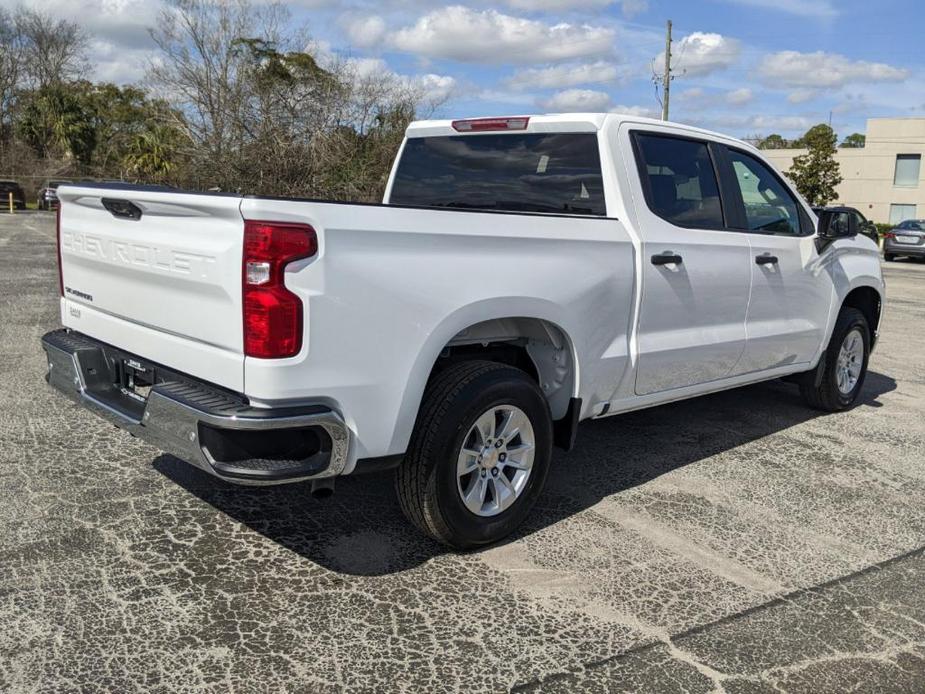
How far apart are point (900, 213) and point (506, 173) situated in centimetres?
5372

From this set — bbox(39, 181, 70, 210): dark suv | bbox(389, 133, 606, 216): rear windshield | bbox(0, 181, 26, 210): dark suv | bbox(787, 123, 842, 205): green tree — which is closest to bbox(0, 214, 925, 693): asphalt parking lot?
bbox(389, 133, 606, 216): rear windshield

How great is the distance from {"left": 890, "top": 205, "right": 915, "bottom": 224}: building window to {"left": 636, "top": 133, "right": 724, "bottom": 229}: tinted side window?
52.1 m

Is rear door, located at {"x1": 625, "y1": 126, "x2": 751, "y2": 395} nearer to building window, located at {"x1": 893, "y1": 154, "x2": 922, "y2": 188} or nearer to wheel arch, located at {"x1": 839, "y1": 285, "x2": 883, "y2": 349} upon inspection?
wheel arch, located at {"x1": 839, "y1": 285, "x2": 883, "y2": 349}

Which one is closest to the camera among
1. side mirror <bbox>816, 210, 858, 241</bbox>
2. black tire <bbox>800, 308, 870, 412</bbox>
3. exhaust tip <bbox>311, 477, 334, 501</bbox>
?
exhaust tip <bbox>311, 477, 334, 501</bbox>

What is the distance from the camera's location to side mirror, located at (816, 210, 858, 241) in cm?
561

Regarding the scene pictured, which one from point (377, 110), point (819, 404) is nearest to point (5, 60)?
point (377, 110)

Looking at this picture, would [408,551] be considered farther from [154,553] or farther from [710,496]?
[710,496]

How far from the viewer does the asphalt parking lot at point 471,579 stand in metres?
2.86

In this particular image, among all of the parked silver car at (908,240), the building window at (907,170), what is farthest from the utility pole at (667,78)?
the building window at (907,170)

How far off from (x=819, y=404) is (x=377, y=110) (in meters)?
19.7

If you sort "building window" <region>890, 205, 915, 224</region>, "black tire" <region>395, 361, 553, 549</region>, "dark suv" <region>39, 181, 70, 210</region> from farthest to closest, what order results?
1. "building window" <region>890, 205, 915, 224</region>
2. "dark suv" <region>39, 181, 70, 210</region>
3. "black tire" <region>395, 361, 553, 549</region>

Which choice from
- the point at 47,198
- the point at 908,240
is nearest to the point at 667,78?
the point at 908,240

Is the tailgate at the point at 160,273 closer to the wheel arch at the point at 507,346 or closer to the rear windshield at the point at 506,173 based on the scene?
the wheel arch at the point at 507,346

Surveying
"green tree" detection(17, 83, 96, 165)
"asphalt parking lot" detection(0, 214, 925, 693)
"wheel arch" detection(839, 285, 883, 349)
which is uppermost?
"green tree" detection(17, 83, 96, 165)
